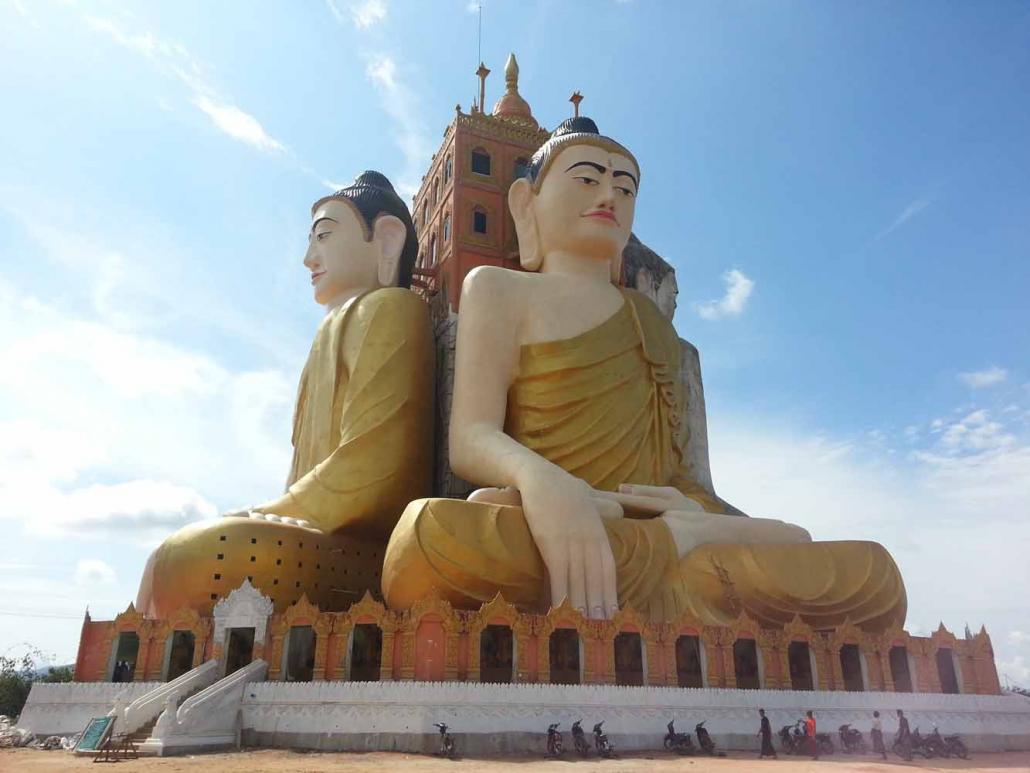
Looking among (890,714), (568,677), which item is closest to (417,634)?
(568,677)

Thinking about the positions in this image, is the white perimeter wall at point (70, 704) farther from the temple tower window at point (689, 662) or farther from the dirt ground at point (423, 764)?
the temple tower window at point (689, 662)

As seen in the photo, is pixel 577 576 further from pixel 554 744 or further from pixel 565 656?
pixel 554 744

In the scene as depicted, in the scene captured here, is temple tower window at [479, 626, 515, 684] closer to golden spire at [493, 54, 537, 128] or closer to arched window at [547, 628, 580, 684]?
arched window at [547, 628, 580, 684]

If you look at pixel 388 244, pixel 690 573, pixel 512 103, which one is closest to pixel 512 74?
pixel 512 103

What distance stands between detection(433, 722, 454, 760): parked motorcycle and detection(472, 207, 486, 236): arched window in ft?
37.0

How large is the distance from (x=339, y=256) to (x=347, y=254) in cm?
14

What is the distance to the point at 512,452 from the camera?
36.9 feet

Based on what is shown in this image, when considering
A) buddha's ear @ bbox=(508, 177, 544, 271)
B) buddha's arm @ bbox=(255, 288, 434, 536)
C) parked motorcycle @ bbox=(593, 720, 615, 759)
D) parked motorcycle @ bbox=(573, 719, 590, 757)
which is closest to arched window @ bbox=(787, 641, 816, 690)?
parked motorcycle @ bbox=(593, 720, 615, 759)

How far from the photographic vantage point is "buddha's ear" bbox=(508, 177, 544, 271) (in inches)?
560

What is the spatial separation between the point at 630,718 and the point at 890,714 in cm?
336

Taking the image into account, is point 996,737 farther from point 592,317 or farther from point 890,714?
point 592,317

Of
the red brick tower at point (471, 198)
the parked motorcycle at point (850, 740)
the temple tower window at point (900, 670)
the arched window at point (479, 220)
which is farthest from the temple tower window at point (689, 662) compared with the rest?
the arched window at point (479, 220)

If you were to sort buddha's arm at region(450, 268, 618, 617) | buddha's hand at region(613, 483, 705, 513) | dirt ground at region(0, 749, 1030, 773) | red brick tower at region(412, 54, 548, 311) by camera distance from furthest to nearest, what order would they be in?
red brick tower at region(412, 54, 548, 311) → buddha's hand at region(613, 483, 705, 513) → buddha's arm at region(450, 268, 618, 617) → dirt ground at region(0, 749, 1030, 773)

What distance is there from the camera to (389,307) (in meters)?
13.8
